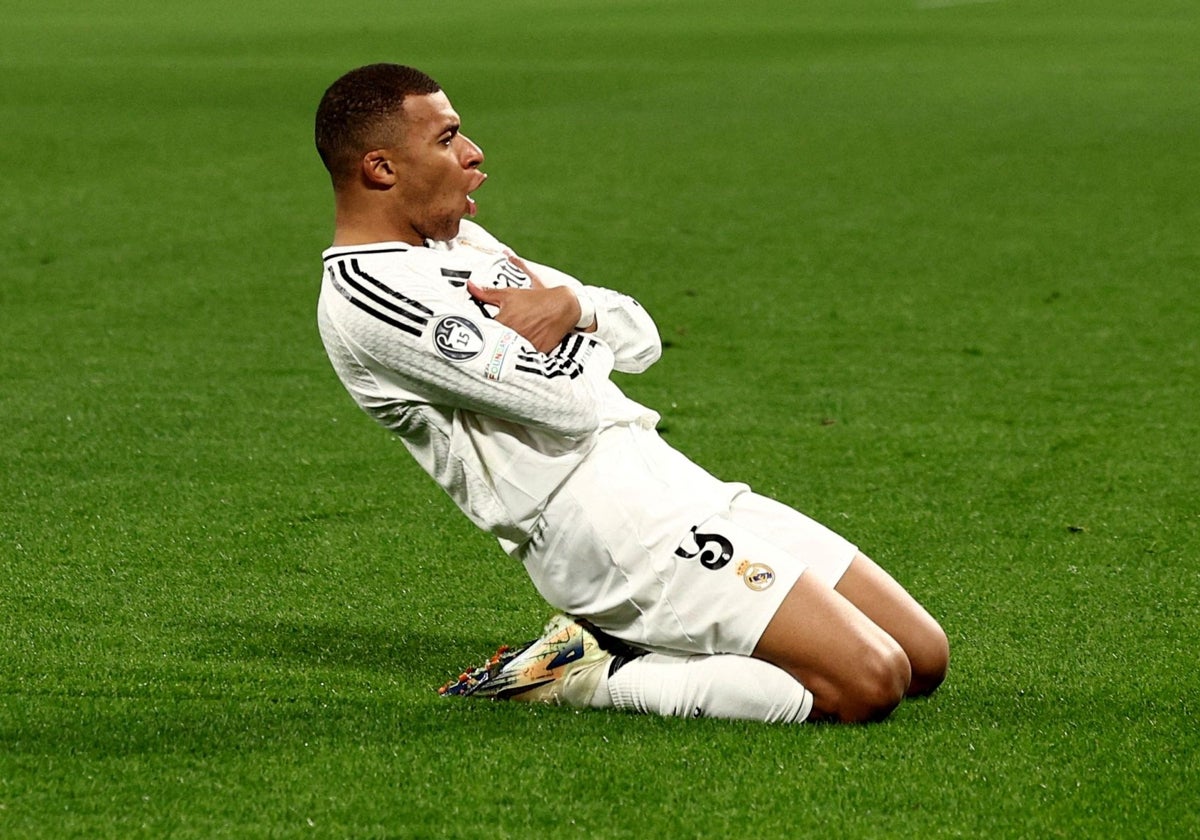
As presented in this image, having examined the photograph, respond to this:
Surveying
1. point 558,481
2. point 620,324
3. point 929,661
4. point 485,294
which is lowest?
point 929,661

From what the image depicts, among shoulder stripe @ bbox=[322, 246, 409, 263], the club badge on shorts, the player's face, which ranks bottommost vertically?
the club badge on shorts

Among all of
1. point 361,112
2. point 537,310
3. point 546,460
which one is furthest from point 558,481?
point 361,112

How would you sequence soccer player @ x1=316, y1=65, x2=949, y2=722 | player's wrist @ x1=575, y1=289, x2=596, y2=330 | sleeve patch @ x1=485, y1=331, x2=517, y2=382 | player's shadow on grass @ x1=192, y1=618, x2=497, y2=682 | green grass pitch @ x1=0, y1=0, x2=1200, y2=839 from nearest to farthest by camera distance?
green grass pitch @ x1=0, y1=0, x2=1200, y2=839
sleeve patch @ x1=485, y1=331, x2=517, y2=382
soccer player @ x1=316, y1=65, x2=949, y2=722
player's wrist @ x1=575, y1=289, x2=596, y2=330
player's shadow on grass @ x1=192, y1=618, x2=497, y2=682

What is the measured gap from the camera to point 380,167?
10.8ft

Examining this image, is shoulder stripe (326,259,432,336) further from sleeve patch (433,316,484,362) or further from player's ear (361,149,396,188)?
player's ear (361,149,396,188)

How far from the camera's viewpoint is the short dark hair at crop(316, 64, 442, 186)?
10.8 feet

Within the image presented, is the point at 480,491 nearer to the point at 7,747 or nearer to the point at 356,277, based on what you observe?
the point at 356,277

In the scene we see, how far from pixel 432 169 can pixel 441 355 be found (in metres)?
0.41

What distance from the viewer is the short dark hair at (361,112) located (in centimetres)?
328

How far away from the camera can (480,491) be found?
129 inches

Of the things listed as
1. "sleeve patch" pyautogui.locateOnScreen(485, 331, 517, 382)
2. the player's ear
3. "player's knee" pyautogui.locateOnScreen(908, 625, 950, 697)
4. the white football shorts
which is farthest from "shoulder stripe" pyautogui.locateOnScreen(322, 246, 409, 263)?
"player's knee" pyautogui.locateOnScreen(908, 625, 950, 697)

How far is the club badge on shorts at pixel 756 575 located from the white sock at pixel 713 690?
143mm

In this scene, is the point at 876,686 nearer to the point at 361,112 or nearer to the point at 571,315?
the point at 571,315

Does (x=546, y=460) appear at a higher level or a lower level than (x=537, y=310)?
lower
